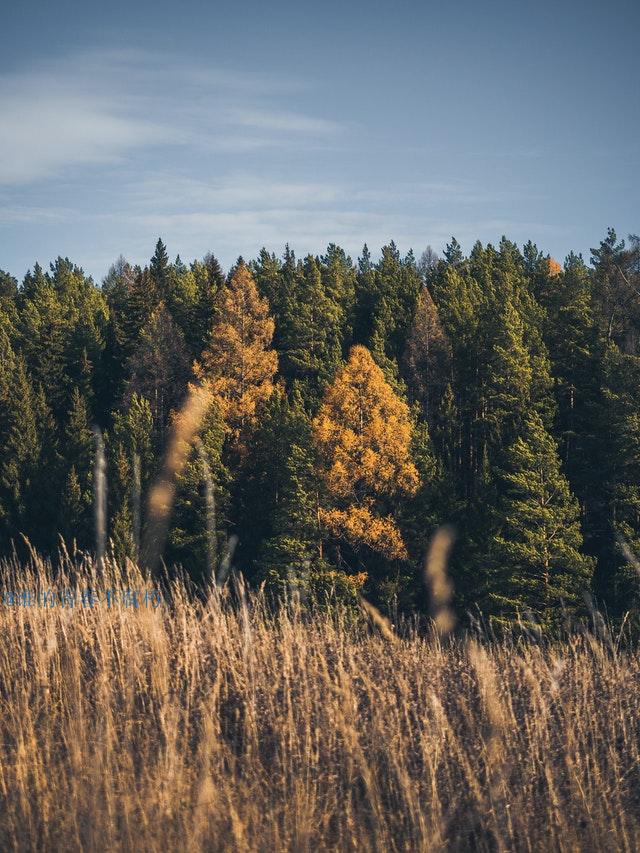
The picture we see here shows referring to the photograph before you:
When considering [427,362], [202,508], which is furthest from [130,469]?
[427,362]

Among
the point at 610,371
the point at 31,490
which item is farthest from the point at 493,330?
the point at 31,490

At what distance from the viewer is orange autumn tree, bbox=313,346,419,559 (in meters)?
29.7

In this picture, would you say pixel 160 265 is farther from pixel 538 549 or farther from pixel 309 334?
pixel 538 549

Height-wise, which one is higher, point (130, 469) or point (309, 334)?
point (309, 334)

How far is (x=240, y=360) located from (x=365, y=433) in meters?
13.7

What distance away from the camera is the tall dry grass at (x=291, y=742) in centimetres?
478

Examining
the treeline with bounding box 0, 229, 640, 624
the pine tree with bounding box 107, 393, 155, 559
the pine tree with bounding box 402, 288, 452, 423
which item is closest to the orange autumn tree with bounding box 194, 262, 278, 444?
the treeline with bounding box 0, 229, 640, 624

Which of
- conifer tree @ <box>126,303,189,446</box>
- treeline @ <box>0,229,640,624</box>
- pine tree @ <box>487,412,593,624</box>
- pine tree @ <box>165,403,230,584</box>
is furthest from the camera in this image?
conifer tree @ <box>126,303,189,446</box>

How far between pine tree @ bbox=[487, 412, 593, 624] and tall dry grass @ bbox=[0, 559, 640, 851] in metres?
19.3

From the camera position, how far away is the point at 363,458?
98.9 feet

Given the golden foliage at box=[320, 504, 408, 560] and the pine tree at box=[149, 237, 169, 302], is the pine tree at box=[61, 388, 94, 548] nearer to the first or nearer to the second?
the golden foliage at box=[320, 504, 408, 560]

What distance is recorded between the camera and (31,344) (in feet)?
212

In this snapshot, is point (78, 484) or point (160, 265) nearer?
point (78, 484)

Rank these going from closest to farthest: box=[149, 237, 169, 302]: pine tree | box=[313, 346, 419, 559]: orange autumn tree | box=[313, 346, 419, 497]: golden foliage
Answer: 1. box=[313, 346, 419, 559]: orange autumn tree
2. box=[313, 346, 419, 497]: golden foliage
3. box=[149, 237, 169, 302]: pine tree
